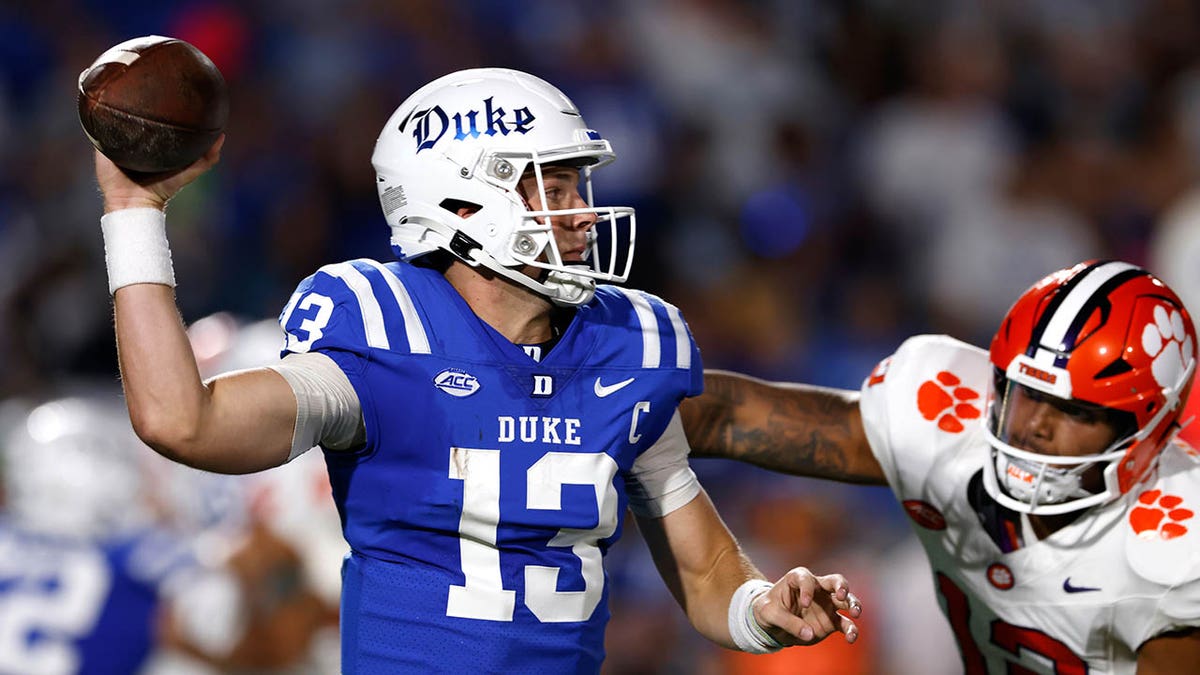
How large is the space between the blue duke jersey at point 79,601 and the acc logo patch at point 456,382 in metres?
2.54

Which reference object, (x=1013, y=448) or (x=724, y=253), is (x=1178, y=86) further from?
(x=1013, y=448)

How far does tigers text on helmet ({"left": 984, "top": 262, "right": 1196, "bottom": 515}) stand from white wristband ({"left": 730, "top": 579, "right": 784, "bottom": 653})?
0.60 meters

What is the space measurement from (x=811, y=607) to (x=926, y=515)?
0.87 metres

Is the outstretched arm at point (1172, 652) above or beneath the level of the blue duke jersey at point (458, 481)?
beneath

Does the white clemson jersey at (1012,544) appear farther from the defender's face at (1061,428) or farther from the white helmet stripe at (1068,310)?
the white helmet stripe at (1068,310)

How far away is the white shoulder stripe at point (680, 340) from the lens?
2.91 m

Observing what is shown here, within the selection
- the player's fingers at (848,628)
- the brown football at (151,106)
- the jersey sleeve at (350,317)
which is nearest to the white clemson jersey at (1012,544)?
the player's fingers at (848,628)

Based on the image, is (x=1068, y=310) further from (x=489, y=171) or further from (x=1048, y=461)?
(x=489, y=171)

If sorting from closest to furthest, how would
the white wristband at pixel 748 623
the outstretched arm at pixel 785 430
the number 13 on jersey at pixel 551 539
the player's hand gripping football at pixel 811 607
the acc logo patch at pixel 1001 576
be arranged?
the player's hand gripping football at pixel 811 607 < the number 13 on jersey at pixel 551 539 < the white wristband at pixel 748 623 < the acc logo patch at pixel 1001 576 < the outstretched arm at pixel 785 430

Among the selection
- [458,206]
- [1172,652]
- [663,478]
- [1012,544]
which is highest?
[458,206]

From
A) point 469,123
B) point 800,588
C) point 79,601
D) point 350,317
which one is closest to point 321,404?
point 350,317

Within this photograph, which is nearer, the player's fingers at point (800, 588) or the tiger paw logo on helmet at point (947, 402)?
the player's fingers at point (800, 588)

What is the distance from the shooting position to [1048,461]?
3.02 m

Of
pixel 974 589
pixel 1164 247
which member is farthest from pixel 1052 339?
pixel 1164 247
